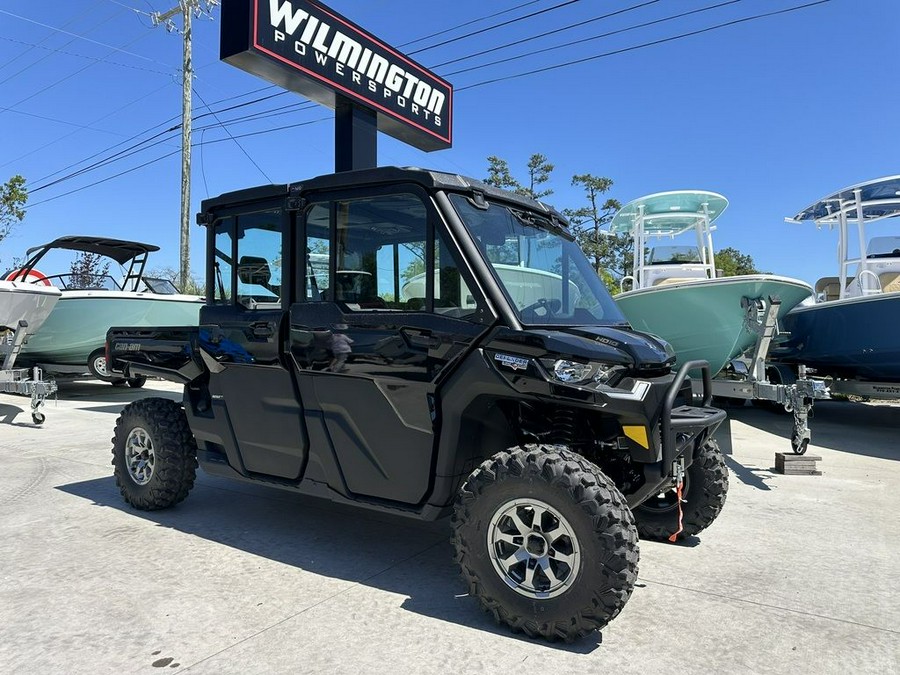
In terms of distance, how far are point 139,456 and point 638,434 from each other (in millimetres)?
3778

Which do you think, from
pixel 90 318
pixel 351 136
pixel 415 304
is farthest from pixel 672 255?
pixel 90 318

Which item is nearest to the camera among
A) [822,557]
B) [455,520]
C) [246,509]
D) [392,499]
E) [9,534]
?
[455,520]

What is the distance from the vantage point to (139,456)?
4.75 m

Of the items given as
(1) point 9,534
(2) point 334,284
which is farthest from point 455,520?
(1) point 9,534

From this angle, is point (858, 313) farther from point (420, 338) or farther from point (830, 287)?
point (420, 338)

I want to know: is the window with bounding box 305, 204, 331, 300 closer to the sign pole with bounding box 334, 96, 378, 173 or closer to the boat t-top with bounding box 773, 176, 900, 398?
the sign pole with bounding box 334, 96, 378, 173

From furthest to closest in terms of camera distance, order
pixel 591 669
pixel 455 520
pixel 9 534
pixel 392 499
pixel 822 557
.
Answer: pixel 9 534
pixel 822 557
pixel 392 499
pixel 455 520
pixel 591 669

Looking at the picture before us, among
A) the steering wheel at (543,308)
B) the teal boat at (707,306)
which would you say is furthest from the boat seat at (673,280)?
the steering wheel at (543,308)

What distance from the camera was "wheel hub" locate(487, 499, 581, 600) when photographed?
2764 millimetres

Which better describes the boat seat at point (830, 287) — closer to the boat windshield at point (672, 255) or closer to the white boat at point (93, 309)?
the boat windshield at point (672, 255)

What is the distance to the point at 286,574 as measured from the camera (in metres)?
3.53

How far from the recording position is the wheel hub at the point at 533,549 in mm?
2764

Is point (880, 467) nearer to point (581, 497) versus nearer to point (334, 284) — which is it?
point (581, 497)

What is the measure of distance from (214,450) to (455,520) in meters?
2.20
